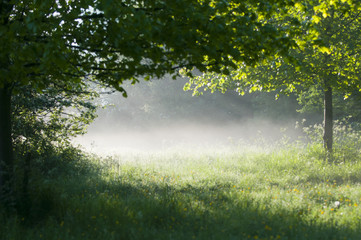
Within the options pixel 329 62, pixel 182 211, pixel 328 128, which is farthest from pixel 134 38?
pixel 328 128

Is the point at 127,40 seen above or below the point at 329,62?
below

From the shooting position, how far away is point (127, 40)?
4.25 metres

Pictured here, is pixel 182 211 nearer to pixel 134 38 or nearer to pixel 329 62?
pixel 134 38

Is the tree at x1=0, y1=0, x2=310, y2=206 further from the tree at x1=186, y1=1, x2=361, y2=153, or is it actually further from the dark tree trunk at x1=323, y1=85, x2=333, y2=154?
the dark tree trunk at x1=323, y1=85, x2=333, y2=154

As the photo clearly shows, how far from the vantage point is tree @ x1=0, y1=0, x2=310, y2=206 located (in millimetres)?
4027

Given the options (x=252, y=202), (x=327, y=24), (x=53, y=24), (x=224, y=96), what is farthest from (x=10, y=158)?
(x=224, y=96)

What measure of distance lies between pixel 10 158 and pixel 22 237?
185 centimetres

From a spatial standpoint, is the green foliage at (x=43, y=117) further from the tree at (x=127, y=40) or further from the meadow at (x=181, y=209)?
the tree at (x=127, y=40)

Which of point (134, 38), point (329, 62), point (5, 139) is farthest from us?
point (329, 62)

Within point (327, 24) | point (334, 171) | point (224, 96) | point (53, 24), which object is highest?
point (224, 96)

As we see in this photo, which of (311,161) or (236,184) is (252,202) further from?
(311,161)

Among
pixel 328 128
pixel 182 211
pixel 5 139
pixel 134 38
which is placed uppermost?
pixel 328 128

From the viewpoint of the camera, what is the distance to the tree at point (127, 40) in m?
4.03

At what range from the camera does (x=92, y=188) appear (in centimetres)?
752
